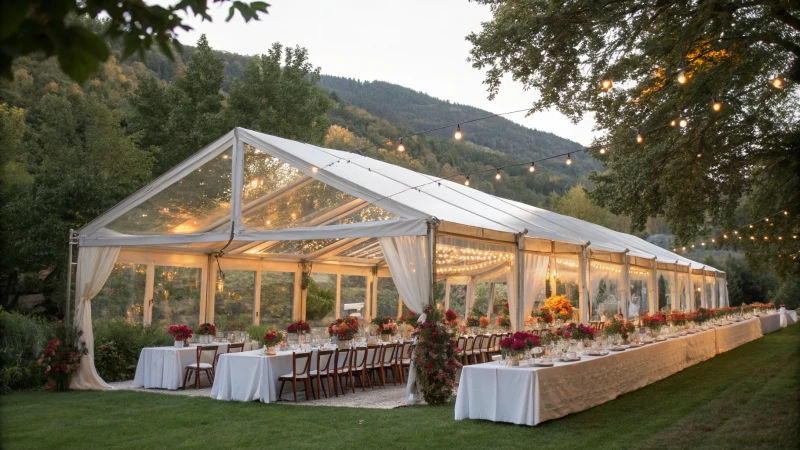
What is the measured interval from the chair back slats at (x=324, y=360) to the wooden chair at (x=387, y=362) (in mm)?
935

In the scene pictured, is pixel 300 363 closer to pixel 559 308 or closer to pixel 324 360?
pixel 324 360

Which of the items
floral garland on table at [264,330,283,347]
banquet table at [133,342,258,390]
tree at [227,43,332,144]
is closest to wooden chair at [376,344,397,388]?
floral garland on table at [264,330,283,347]

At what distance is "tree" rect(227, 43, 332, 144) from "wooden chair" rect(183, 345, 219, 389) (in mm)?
13917

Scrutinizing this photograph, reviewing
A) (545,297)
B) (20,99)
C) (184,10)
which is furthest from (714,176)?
(20,99)

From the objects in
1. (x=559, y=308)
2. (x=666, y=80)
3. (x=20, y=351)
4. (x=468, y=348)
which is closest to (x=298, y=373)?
(x=468, y=348)

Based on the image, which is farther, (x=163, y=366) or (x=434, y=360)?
(x=163, y=366)

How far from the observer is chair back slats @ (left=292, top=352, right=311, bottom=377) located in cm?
919

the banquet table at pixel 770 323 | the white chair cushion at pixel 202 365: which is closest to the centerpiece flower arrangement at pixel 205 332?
the white chair cushion at pixel 202 365

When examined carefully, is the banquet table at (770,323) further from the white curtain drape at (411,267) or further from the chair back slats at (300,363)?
the chair back slats at (300,363)

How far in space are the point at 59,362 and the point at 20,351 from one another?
1.15m

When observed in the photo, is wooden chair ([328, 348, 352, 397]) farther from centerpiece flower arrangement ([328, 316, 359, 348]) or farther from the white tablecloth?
the white tablecloth

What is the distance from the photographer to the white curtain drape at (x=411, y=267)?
348 inches

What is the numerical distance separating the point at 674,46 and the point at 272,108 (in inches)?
677

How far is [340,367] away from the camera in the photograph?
1033 cm
